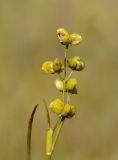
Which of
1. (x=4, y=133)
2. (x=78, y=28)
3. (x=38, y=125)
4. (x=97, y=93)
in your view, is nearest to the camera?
(x=4, y=133)

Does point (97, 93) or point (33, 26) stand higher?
point (33, 26)

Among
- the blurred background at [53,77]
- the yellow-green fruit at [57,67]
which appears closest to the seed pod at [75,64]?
the yellow-green fruit at [57,67]

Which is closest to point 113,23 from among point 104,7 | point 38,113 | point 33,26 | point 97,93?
point 104,7

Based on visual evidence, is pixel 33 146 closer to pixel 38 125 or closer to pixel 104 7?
pixel 38 125

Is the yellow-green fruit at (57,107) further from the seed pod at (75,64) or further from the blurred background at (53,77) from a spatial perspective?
the blurred background at (53,77)

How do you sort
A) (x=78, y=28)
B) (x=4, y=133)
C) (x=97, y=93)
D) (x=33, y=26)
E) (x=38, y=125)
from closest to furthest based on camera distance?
(x=4, y=133)
(x=38, y=125)
(x=97, y=93)
(x=33, y=26)
(x=78, y=28)

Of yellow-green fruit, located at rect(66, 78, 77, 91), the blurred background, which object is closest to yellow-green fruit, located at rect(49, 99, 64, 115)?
yellow-green fruit, located at rect(66, 78, 77, 91)

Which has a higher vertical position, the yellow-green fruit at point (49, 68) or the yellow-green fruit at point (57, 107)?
Answer: the yellow-green fruit at point (49, 68)

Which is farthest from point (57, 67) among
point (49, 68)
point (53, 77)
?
point (53, 77)
